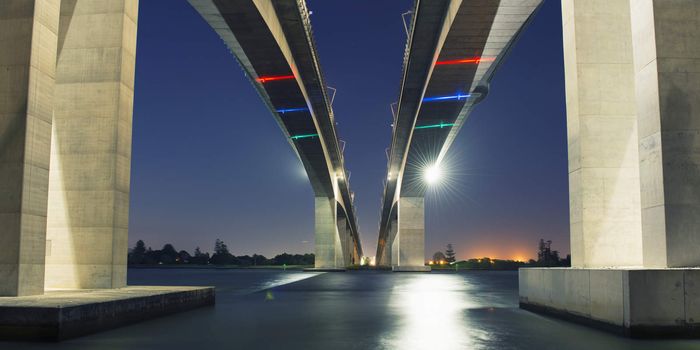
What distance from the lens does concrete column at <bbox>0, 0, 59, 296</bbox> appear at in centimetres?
1212

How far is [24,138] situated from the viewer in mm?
12352

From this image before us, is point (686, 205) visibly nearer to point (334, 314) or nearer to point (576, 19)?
point (576, 19)

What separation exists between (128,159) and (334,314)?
6813 millimetres

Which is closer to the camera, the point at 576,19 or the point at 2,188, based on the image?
the point at 2,188

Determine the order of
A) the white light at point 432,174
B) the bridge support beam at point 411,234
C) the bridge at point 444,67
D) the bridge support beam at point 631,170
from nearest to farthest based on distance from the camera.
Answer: the bridge support beam at point 631,170, the bridge at point 444,67, the white light at point 432,174, the bridge support beam at point 411,234

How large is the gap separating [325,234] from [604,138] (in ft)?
192

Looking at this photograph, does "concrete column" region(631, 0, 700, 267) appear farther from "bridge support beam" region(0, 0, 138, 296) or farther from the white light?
the white light

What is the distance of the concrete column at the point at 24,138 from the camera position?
39.8 feet

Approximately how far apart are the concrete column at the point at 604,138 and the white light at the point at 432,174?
44178 mm

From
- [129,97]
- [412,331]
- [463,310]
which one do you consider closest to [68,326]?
[412,331]

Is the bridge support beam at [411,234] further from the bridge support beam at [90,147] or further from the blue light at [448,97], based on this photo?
the bridge support beam at [90,147]

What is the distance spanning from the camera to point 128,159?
17.0 metres

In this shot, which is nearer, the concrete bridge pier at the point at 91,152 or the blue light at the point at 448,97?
the concrete bridge pier at the point at 91,152

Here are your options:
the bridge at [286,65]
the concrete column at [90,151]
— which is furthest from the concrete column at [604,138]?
the bridge at [286,65]
